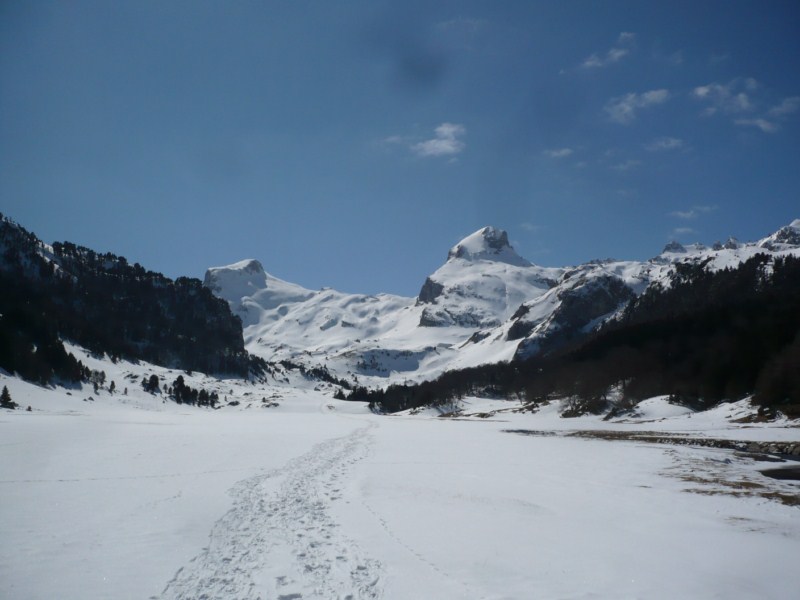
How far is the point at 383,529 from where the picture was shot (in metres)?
13.2

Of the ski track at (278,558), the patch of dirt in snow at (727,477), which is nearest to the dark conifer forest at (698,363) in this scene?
the patch of dirt in snow at (727,477)

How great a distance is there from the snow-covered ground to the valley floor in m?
0.07

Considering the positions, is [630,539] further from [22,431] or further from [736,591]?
[22,431]

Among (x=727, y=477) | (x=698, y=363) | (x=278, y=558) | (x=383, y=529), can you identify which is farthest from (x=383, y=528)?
(x=698, y=363)

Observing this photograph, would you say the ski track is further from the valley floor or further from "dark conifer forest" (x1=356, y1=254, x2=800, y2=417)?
"dark conifer forest" (x1=356, y1=254, x2=800, y2=417)

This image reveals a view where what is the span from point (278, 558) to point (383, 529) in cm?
343

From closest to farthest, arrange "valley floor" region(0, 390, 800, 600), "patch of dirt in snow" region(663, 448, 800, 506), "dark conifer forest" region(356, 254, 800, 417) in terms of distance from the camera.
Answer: "valley floor" region(0, 390, 800, 600)
"patch of dirt in snow" region(663, 448, 800, 506)
"dark conifer forest" region(356, 254, 800, 417)

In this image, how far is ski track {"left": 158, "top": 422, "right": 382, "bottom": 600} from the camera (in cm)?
891

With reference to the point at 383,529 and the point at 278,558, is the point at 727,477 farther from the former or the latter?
the point at 278,558

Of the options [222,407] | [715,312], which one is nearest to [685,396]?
[715,312]

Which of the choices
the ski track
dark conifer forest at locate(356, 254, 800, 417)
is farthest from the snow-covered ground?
dark conifer forest at locate(356, 254, 800, 417)

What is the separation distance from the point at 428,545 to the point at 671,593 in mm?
5207

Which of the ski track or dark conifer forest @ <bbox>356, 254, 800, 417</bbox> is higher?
dark conifer forest @ <bbox>356, 254, 800, 417</bbox>

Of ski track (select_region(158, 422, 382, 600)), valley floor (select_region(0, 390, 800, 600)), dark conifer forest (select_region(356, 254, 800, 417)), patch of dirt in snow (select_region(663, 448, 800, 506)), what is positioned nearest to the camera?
ski track (select_region(158, 422, 382, 600))
